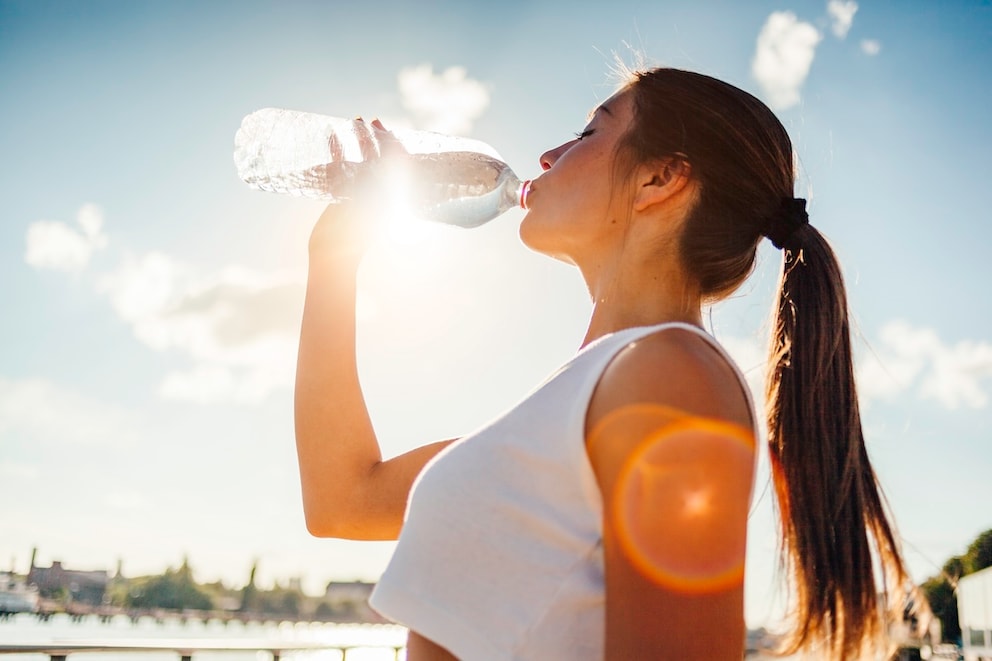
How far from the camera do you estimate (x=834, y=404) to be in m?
1.25

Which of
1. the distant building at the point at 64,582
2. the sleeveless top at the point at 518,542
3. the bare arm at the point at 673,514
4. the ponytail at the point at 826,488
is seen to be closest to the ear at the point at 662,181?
the ponytail at the point at 826,488

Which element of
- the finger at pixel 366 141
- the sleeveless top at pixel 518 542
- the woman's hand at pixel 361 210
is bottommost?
the sleeveless top at pixel 518 542

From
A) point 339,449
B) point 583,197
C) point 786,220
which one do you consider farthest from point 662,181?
point 339,449

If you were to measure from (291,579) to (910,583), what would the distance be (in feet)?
359

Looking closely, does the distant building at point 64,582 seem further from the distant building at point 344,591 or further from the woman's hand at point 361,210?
the woman's hand at point 361,210

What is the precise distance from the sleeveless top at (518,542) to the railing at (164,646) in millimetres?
2293

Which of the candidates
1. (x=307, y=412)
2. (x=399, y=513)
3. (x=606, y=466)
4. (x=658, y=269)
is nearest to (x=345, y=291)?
(x=307, y=412)

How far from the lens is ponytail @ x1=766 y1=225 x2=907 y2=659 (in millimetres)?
1130

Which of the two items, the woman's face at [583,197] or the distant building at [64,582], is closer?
the woman's face at [583,197]

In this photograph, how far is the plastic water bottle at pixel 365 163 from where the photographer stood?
212 centimetres

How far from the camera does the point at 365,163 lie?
208cm

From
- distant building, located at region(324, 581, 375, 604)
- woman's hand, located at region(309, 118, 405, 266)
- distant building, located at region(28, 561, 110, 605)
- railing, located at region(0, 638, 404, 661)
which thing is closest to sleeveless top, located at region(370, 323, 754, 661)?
woman's hand, located at region(309, 118, 405, 266)

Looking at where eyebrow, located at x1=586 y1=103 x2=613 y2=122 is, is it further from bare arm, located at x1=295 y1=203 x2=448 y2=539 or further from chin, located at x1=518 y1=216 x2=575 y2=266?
bare arm, located at x1=295 y1=203 x2=448 y2=539

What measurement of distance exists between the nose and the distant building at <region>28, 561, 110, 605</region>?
10665 centimetres
